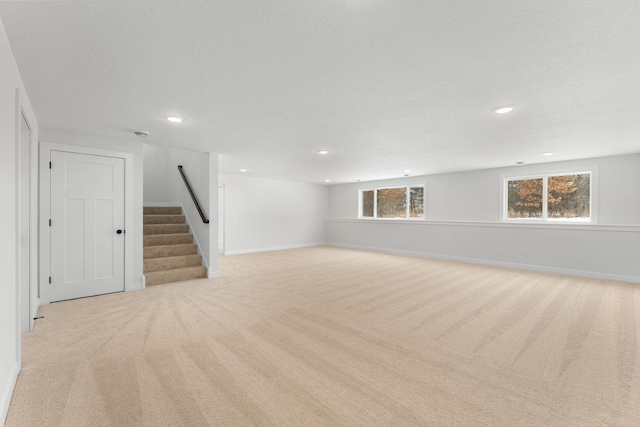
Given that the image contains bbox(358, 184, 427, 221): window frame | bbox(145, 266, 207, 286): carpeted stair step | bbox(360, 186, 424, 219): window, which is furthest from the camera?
bbox(360, 186, 424, 219): window

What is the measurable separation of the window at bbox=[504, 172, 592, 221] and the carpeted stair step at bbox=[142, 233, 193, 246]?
726cm

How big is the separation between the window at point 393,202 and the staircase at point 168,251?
6.01 metres

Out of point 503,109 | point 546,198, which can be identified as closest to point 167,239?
point 503,109

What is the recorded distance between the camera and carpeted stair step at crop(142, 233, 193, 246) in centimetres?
549

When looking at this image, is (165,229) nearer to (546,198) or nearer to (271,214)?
(271,214)

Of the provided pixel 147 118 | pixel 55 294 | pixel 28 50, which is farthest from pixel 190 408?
pixel 55 294

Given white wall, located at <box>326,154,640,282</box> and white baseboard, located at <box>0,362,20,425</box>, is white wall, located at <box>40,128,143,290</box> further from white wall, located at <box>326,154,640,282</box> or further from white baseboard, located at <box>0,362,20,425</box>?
white wall, located at <box>326,154,640,282</box>

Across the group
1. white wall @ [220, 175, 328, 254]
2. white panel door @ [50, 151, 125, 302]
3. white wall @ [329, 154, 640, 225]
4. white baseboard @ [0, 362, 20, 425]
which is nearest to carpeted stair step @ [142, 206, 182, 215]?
white wall @ [220, 175, 328, 254]

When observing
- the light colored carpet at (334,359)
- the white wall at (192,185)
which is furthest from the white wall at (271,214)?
the light colored carpet at (334,359)

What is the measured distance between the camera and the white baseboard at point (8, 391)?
170cm

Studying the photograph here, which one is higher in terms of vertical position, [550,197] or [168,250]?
[550,197]

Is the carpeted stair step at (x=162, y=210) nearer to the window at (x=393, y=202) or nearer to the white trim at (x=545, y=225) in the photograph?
the window at (x=393, y=202)

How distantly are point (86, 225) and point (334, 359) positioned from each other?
159 inches

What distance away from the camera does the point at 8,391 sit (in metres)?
1.88
